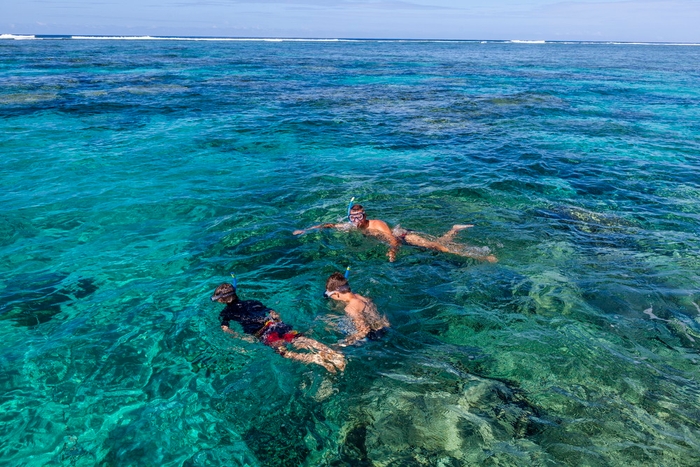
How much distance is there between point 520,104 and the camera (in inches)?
1204

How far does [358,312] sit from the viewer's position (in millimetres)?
8227

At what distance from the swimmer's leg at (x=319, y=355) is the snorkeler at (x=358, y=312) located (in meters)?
0.49

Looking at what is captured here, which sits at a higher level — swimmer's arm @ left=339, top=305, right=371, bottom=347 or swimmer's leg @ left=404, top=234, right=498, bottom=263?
swimmer's leg @ left=404, top=234, right=498, bottom=263

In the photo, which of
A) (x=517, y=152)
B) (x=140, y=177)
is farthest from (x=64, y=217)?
(x=517, y=152)

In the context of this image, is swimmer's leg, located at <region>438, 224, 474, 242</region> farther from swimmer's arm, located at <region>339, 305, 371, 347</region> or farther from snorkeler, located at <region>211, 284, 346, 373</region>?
snorkeler, located at <region>211, 284, 346, 373</region>

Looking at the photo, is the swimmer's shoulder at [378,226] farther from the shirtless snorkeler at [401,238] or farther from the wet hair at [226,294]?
the wet hair at [226,294]

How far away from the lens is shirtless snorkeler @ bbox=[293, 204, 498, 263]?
→ 10.6 m

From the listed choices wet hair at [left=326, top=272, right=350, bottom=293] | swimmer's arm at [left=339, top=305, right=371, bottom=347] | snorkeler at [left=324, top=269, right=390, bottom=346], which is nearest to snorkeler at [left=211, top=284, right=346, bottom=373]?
swimmer's arm at [left=339, top=305, right=371, bottom=347]

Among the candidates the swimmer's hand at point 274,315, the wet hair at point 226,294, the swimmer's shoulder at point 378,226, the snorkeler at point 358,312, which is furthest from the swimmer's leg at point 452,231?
the wet hair at point 226,294

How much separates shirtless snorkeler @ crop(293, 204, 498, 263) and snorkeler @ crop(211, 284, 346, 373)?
350 cm

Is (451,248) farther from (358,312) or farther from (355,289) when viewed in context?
(358,312)

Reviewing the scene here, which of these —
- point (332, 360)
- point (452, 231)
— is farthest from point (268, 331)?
point (452, 231)

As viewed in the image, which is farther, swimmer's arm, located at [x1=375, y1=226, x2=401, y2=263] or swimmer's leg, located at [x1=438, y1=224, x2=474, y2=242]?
swimmer's leg, located at [x1=438, y1=224, x2=474, y2=242]

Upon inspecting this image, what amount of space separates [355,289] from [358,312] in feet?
3.63
